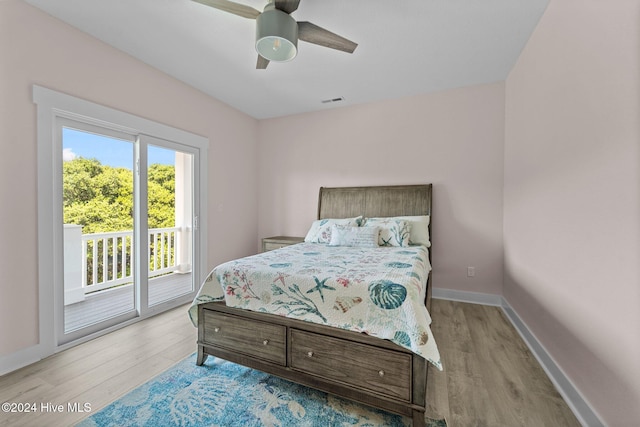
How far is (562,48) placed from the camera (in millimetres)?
1729

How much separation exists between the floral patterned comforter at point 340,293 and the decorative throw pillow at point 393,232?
2.27 feet

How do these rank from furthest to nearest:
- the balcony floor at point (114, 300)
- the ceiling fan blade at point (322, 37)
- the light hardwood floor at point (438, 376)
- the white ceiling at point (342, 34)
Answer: the balcony floor at point (114, 300)
the white ceiling at point (342, 34)
the ceiling fan blade at point (322, 37)
the light hardwood floor at point (438, 376)

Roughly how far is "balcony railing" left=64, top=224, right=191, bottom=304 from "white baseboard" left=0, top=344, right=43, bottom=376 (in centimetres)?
96

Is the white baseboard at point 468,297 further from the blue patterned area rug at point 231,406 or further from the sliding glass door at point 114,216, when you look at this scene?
the sliding glass door at point 114,216

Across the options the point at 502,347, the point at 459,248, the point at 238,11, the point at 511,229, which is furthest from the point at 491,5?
the point at 502,347

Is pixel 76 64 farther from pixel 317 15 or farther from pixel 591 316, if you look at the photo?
pixel 591 316

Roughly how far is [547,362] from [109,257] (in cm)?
479

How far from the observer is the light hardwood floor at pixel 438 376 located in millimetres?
1476

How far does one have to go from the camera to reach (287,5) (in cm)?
164

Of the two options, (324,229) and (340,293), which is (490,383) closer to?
(340,293)

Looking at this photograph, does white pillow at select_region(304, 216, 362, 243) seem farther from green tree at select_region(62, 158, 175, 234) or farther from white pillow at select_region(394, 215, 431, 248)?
green tree at select_region(62, 158, 175, 234)

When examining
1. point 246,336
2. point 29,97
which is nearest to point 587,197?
point 246,336

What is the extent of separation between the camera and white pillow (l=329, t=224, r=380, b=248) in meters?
2.86

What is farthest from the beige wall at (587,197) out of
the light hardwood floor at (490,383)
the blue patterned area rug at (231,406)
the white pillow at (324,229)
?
the white pillow at (324,229)
